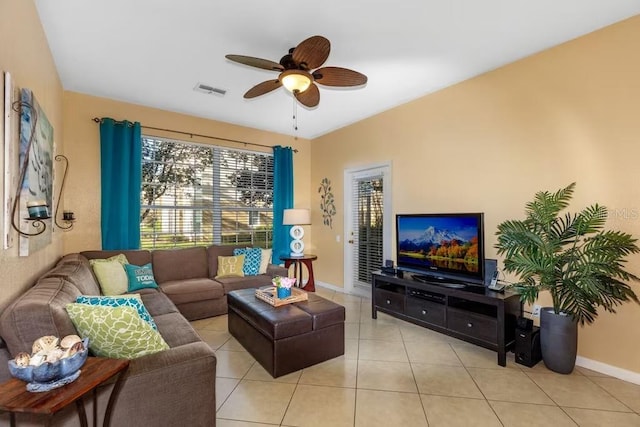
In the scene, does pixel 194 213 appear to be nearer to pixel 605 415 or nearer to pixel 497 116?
pixel 497 116

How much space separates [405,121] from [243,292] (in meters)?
3.00

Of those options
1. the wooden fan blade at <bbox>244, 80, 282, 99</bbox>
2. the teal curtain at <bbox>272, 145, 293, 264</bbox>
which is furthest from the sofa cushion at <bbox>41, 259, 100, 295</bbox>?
the teal curtain at <bbox>272, 145, 293, 264</bbox>

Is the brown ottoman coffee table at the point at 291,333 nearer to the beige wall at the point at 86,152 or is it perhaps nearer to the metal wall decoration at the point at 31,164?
the metal wall decoration at the point at 31,164

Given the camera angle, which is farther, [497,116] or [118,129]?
[118,129]

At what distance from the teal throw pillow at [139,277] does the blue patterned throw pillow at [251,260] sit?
1.16 meters

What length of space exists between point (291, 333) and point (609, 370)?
2.61m

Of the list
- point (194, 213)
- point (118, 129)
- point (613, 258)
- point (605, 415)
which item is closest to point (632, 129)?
point (613, 258)

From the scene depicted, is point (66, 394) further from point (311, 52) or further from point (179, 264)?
point (179, 264)

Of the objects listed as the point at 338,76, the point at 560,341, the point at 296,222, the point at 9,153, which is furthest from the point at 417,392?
the point at 296,222

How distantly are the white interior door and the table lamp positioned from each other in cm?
70

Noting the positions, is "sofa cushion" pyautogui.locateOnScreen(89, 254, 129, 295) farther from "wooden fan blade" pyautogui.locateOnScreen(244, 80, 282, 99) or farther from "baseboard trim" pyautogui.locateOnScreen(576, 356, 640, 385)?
"baseboard trim" pyautogui.locateOnScreen(576, 356, 640, 385)

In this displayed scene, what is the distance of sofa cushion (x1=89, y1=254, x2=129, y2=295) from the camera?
11.0 ft

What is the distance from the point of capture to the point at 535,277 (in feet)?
9.89

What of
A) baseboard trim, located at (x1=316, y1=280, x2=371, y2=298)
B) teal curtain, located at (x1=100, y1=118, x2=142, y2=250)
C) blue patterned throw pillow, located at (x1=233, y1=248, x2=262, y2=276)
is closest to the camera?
teal curtain, located at (x1=100, y1=118, x2=142, y2=250)
